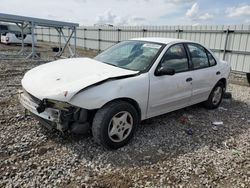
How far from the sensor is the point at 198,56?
15.9 feet

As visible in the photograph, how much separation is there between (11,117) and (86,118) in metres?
1.98

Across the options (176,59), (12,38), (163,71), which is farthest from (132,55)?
(12,38)

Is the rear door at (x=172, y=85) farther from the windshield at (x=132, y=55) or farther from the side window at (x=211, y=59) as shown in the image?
the side window at (x=211, y=59)

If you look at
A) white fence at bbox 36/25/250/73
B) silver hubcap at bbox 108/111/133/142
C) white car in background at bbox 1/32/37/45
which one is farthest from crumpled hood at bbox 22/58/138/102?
white car in background at bbox 1/32/37/45

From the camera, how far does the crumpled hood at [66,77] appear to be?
2.97 metres

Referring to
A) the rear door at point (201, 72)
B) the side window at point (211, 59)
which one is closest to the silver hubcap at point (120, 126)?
the rear door at point (201, 72)

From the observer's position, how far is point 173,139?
389 centimetres

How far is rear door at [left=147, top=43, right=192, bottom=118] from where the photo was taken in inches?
147

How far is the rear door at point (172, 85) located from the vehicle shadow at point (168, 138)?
39 centimetres

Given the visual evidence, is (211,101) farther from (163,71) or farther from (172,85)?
(163,71)

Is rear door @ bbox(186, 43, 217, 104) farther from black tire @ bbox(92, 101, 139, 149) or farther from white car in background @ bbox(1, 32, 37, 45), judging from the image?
white car in background @ bbox(1, 32, 37, 45)

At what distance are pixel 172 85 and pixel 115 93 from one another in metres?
1.27

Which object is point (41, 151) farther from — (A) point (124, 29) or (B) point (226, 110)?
(A) point (124, 29)

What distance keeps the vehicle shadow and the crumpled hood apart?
0.88 m
